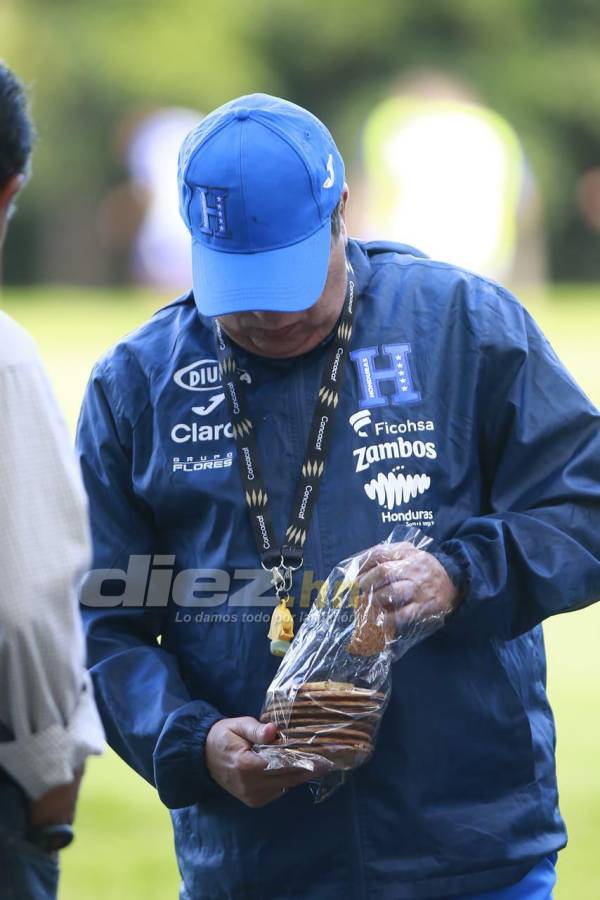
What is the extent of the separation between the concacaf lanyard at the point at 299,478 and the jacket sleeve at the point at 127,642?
229 millimetres

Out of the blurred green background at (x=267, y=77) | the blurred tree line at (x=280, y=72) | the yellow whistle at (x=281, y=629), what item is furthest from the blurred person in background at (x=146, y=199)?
the yellow whistle at (x=281, y=629)

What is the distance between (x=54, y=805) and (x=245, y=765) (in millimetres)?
474

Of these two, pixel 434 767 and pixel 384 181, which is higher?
pixel 434 767

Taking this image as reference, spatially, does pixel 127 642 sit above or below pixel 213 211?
below

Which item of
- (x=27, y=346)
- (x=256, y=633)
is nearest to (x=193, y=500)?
(x=256, y=633)

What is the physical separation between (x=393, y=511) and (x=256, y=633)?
1.17 feet

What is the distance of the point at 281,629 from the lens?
305 centimetres

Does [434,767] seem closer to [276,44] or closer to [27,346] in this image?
[27,346]

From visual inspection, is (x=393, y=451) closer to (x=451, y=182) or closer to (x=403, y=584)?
(x=403, y=584)

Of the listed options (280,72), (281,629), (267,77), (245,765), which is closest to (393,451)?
(281,629)

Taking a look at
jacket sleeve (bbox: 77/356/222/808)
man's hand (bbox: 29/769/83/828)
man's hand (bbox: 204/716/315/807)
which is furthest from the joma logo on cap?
man's hand (bbox: 29/769/83/828)

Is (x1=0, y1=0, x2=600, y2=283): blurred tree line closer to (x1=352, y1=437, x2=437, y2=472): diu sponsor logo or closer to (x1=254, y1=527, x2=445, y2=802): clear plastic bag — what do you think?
(x1=352, y1=437, x2=437, y2=472): diu sponsor logo

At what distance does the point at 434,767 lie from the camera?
10.1 ft

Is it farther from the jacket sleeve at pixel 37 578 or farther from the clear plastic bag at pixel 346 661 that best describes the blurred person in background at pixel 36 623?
the clear plastic bag at pixel 346 661
